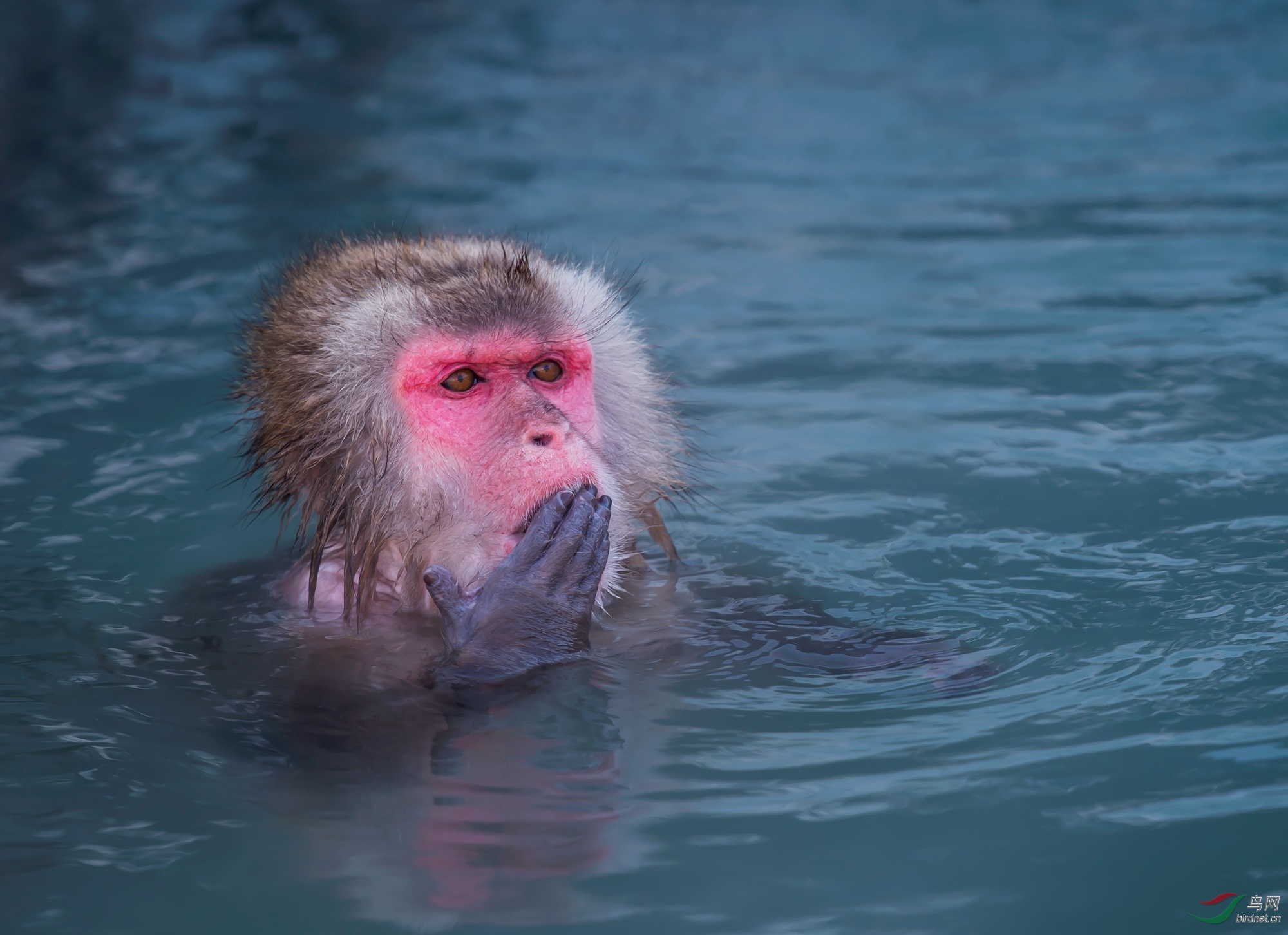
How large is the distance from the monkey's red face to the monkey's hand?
0.25 ft

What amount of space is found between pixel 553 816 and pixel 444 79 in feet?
→ 30.5

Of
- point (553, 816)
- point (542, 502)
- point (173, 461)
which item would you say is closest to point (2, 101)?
point (173, 461)

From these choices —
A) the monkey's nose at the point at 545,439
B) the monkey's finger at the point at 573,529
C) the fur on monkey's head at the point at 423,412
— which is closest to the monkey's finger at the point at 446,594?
the fur on monkey's head at the point at 423,412

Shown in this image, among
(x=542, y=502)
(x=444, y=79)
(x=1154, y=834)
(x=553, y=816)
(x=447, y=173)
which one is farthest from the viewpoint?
(x=444, y=79)

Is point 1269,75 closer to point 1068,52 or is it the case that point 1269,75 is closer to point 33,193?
point 1068,52

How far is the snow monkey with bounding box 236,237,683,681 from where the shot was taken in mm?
3594

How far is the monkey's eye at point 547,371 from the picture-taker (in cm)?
386

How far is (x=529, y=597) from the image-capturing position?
361 centimetres

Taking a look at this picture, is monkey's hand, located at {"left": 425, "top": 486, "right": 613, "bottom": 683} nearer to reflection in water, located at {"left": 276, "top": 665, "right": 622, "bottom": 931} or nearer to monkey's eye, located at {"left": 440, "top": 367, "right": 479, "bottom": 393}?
reflection in water, located at {"left": 276, "top": 665, "right": 622, "bottom": 931}

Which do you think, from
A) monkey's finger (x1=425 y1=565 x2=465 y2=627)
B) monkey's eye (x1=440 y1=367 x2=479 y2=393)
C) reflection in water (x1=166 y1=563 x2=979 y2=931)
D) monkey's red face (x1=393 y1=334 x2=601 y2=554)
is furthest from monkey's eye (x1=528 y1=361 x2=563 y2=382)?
reflection in water (x1=166 y1=563 x2=979 y2=931)

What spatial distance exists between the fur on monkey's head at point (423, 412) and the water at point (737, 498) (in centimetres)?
45

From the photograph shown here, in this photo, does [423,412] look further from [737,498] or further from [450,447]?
[737,498]

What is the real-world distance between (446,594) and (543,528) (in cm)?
31

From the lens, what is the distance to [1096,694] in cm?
367
